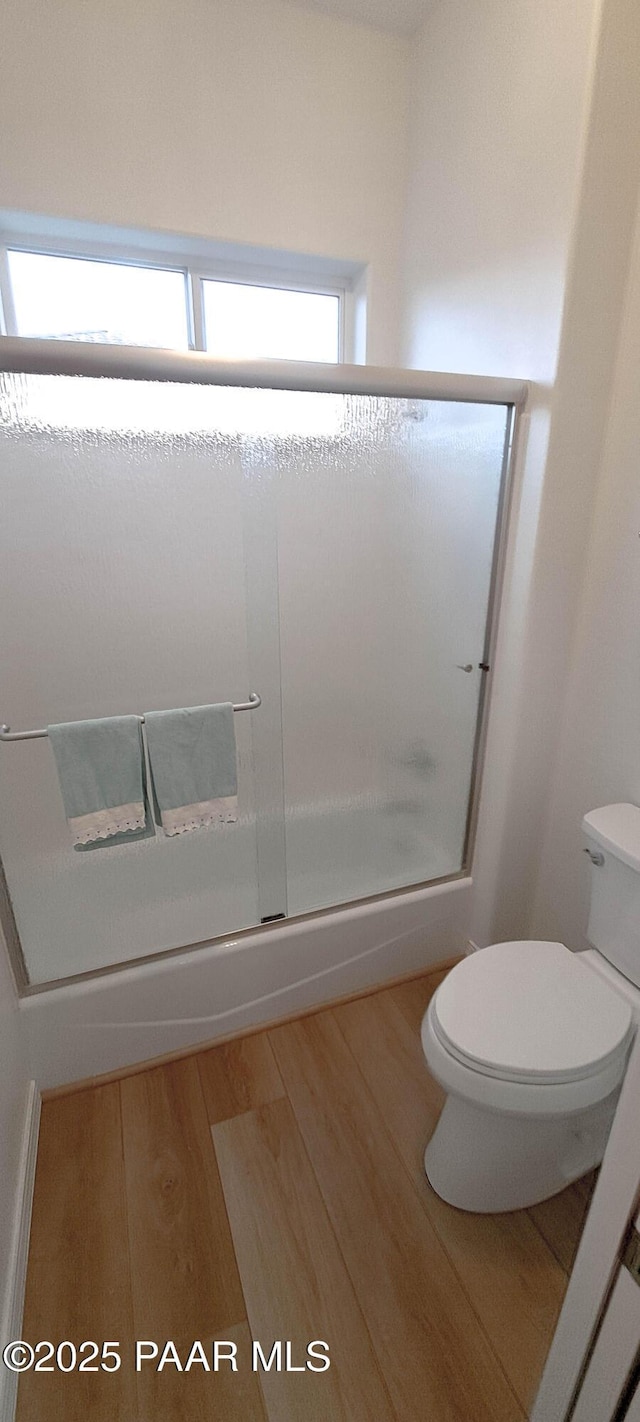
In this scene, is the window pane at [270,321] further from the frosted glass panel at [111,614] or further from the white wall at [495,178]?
the frosted glass panel at [111,614]

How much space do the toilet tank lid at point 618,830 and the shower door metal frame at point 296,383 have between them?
1.32 feet

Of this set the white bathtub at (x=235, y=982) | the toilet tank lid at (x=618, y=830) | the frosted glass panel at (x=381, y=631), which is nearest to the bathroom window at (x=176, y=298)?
the frosted glass panel at (x=381, y=631)

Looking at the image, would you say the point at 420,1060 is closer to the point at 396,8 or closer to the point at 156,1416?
the point at 156,1416

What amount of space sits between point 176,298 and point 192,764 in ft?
4.60

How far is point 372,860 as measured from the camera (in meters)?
1.84

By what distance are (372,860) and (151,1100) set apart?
82 centimetres

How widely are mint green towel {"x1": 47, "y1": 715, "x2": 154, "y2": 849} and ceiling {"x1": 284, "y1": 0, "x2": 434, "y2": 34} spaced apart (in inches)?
71.8

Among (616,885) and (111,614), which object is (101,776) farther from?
(616,885)

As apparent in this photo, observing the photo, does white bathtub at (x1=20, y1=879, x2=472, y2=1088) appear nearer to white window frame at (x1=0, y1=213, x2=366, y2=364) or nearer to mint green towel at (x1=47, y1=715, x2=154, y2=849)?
mint green towel at (x1=47, y1=715, x2=154, y2=849)

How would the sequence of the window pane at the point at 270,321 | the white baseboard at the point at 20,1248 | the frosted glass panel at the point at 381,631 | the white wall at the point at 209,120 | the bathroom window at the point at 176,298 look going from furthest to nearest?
1. the window pane at the point at 270,321
2. the bathroom window at the point at 176,298
3. the frosted glass panel at the point at 381,631
4. the white wall at the point at 209,120
5. the white baseboard at the point at 20,1248

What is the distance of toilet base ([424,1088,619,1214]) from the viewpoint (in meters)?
1.19

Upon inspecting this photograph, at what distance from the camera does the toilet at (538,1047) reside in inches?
43.3

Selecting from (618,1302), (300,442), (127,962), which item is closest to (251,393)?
(300,442)

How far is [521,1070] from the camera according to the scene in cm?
109
